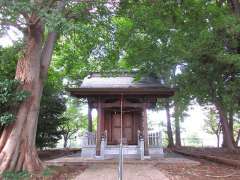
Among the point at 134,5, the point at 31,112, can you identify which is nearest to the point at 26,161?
the point at 31,112

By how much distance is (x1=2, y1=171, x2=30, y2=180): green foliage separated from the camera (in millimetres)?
7274

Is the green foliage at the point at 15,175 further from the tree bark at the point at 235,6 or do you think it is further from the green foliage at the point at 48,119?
the tree bark at the point at 235,6

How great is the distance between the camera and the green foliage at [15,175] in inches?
286

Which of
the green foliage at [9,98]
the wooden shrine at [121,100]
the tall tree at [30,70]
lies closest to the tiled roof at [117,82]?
the wooden shrine at [121,100]

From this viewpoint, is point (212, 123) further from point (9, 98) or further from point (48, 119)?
point (9, 98)

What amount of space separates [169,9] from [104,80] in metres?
5.86

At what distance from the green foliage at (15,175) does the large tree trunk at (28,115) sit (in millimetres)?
236

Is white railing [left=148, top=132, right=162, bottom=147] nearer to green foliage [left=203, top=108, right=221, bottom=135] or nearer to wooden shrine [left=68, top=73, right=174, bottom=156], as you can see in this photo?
wooden shrine [left=68, top=73, right=174, bottom=156]

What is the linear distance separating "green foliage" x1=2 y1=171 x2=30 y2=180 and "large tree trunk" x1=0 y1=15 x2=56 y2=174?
9.3 inches

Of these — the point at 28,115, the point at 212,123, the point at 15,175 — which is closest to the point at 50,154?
the point at 28,115

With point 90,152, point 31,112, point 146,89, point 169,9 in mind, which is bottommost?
point 90,152

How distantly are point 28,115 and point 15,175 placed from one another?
2.03 m

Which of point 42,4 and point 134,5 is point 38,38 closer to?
point 42,4

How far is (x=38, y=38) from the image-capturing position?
9.46 meters
